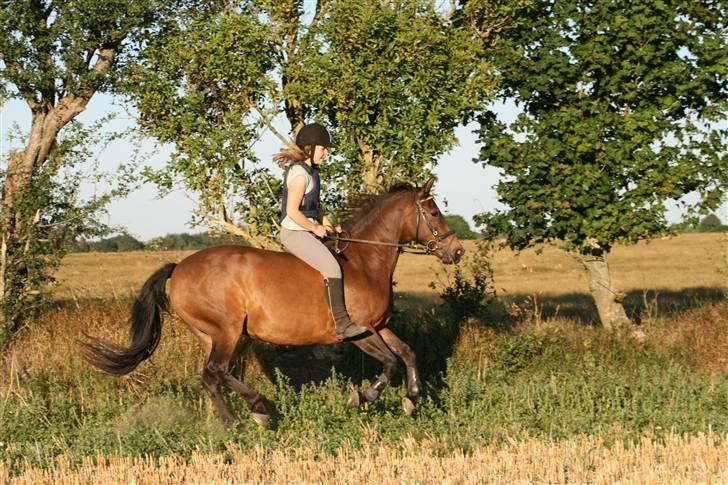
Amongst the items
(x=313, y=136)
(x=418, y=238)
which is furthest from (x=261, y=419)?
(x=313, y=136)

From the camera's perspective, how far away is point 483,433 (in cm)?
831

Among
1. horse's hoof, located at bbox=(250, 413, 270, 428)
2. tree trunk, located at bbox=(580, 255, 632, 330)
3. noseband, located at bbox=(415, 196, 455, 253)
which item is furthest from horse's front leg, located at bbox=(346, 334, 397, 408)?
tree trunk, located at bbox=(580, 255, 632, 330)

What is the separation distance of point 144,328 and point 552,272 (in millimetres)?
28844

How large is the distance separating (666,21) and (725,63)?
0.95m

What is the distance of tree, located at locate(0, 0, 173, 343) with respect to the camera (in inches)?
484

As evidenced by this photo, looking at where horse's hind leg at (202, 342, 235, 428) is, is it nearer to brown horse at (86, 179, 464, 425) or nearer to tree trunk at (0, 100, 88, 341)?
brown horse at (86, 179, 464, 425)

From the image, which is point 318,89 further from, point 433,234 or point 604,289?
point 604,289

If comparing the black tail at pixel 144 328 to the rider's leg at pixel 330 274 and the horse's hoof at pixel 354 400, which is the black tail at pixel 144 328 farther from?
the horse's hoof at pixel 354 400

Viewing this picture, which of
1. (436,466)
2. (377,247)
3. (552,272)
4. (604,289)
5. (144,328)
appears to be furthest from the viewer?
(552,272)

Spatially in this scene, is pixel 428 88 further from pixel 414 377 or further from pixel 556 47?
pixel 414 377

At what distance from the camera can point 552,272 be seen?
3647 cm

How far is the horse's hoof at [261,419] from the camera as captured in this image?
28.4ft

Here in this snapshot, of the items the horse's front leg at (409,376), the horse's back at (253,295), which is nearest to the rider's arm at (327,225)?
the horse's back at (253,295)

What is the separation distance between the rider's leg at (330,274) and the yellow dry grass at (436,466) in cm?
151
